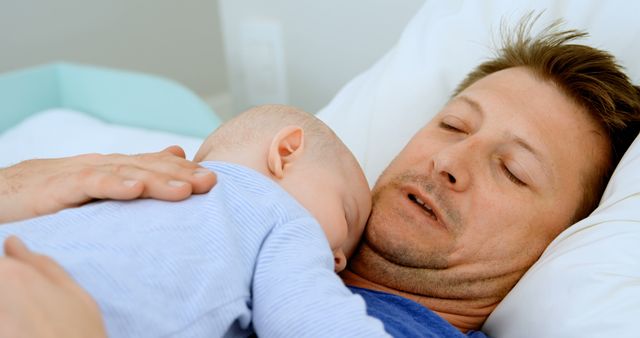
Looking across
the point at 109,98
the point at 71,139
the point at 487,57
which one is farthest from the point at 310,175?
the point at 109,98

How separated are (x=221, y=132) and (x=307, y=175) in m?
0.18

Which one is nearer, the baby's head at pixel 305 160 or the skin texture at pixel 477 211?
the baby's head at pixel 305 160

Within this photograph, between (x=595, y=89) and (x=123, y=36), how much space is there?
208 cm

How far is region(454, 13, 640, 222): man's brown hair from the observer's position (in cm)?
112

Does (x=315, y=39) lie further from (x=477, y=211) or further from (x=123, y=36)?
(x=477, y=211)

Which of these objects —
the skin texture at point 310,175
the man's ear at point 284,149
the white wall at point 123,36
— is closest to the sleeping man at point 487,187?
the skin texture at point 310,175

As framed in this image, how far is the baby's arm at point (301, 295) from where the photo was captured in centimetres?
70

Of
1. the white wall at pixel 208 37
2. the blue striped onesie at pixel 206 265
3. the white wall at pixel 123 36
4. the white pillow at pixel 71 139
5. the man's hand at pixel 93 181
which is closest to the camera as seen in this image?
the blue striped onesie at pixel 206 265

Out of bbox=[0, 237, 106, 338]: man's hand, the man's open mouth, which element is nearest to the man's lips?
the man's open mouth

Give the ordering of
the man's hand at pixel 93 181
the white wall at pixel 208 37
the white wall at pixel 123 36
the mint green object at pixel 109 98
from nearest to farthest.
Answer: the man's hand at pixel 93 181 → the mint green object at pixel 109 98 → the white wall at pixel 208 37 → the white wall at pixel 123 36

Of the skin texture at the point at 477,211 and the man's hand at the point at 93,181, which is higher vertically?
the man's hand at the point at 93,181

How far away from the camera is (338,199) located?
938 mm

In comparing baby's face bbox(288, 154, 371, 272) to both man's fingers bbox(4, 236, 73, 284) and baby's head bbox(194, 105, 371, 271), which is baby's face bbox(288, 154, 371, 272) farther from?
man's fingers bbox(4, 236, 73, 284)

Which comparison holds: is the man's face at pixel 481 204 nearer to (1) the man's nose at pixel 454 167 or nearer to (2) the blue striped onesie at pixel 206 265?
(1) the man's nose at pixel 454 167
